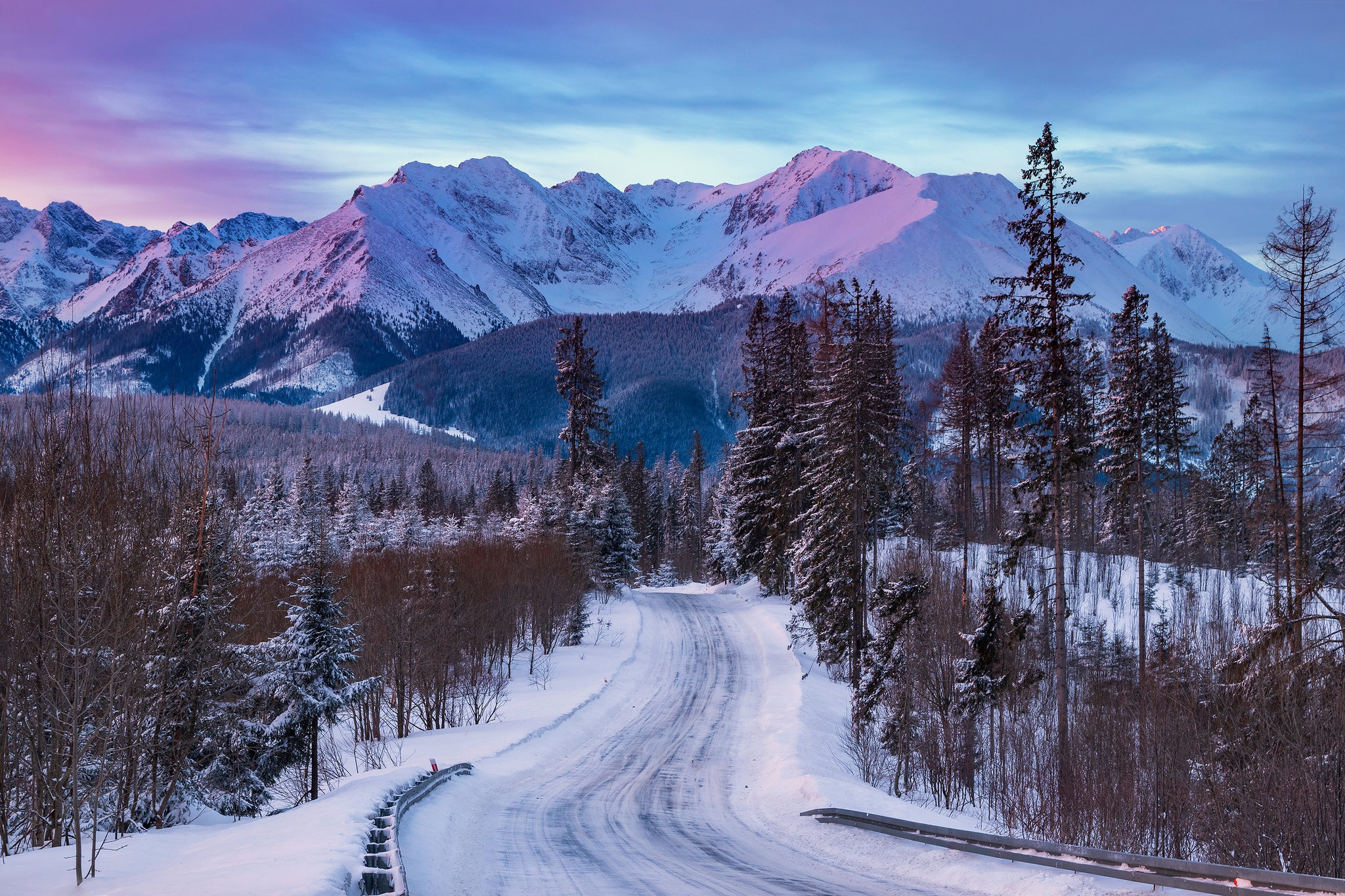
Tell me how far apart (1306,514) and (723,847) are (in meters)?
16.3

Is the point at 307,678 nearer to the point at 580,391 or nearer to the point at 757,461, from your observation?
the point at 757,461

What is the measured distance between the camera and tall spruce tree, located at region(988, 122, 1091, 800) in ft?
73.1

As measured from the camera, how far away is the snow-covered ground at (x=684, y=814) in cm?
1097

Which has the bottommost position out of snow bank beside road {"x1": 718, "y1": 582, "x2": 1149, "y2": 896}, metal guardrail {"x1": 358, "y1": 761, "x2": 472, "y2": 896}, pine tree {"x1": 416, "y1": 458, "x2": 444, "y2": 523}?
snow bank beside road {"x1": 718, "y1": 582, "x2": 1149, "y2": 896}

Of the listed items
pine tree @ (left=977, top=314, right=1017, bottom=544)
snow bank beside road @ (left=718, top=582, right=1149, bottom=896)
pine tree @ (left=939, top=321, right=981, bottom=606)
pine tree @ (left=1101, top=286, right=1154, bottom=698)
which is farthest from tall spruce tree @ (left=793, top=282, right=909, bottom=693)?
pine tree @ (left=939, top=321, right=981, bottom=606)

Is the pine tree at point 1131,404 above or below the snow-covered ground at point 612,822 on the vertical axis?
above

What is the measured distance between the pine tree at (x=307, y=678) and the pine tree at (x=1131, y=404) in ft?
87.9

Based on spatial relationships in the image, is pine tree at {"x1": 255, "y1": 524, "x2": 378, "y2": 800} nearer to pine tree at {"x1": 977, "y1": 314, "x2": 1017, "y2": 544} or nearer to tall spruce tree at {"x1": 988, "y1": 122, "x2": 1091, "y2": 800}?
tall spruce tree at {"x1": 988, "y1": 122, "x2": 1091, "y2": 800}

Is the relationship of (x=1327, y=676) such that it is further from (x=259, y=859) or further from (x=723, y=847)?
(x=259, y=859)

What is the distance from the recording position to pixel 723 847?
44.3 feet

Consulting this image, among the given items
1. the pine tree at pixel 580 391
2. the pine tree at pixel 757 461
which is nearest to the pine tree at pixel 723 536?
the pine tree at pixel 757 461

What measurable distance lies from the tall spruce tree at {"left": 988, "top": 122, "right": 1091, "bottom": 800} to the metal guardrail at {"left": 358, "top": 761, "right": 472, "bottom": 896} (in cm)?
1546

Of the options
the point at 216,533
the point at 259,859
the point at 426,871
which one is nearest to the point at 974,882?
the point at 426,871

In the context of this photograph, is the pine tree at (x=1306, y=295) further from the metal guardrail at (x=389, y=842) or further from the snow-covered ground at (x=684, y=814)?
the metal guardrail at (x=389, y=842)
